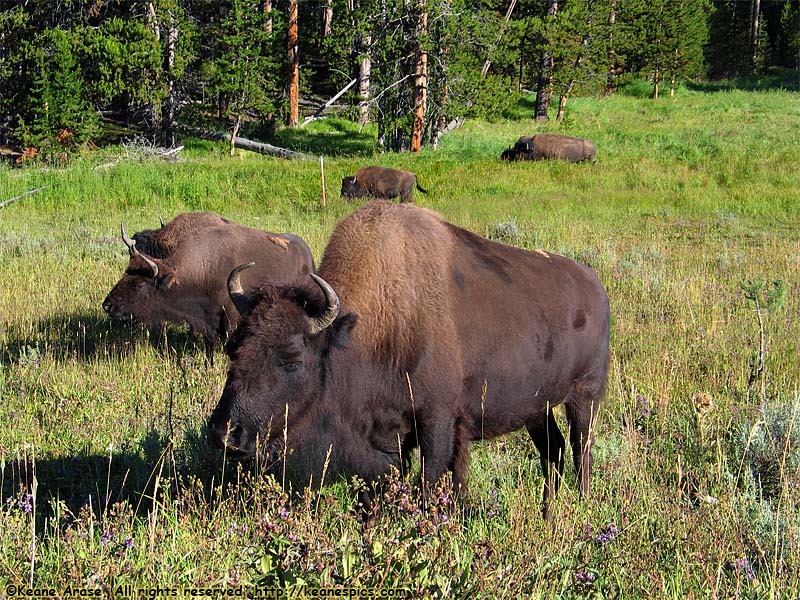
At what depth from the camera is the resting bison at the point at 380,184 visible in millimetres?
20391

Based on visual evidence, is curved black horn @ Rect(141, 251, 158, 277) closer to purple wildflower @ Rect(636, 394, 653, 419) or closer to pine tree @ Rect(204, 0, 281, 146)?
purple wildflower @ Rect(636, 394, 653, 419)

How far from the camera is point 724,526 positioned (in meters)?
3.77

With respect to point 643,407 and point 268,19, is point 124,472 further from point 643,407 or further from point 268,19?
point 268,19

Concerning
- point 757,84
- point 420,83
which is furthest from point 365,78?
point 757,84

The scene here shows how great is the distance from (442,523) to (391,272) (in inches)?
66.8

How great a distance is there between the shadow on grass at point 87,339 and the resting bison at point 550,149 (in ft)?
62.7

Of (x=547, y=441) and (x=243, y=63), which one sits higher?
(x=243, y=63)

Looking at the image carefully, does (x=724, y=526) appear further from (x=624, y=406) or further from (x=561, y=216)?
(x=561, y=216)

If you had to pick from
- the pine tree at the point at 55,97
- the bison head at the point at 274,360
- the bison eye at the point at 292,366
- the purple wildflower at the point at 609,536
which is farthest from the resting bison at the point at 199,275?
the pine tree at the point at 55,97

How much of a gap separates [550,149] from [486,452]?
22.6 m

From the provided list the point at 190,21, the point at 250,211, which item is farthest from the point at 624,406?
the point at 190,21

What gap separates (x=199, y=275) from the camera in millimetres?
8758

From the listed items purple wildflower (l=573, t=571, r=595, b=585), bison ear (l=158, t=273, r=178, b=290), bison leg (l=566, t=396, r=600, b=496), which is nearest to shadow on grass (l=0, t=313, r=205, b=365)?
bison ear (l=158, t=273, r=178, b=290)

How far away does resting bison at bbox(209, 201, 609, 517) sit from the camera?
401 centimetres
